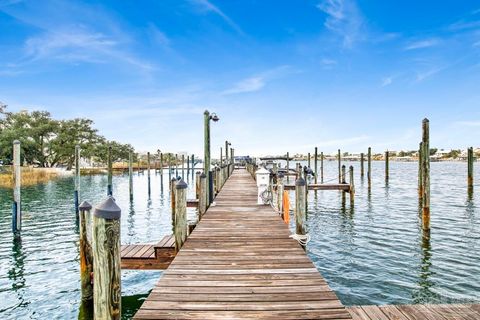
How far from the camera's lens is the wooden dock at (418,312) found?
14.9ft

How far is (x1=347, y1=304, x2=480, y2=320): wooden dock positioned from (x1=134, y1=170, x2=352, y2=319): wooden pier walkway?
2.61 feet

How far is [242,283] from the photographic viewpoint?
15.0ft

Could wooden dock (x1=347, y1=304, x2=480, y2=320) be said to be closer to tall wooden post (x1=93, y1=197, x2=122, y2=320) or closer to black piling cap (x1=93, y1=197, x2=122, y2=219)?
tall wooden post (x1=93, y1=197, x2=122, y2=320)

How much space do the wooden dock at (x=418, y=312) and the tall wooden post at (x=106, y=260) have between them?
10.7 feet

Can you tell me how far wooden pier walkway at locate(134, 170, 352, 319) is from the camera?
3693mm

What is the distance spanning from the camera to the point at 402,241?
43.6ft

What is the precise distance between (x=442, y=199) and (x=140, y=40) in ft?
97.4

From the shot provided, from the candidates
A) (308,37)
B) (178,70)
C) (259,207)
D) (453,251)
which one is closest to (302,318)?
(259,207)

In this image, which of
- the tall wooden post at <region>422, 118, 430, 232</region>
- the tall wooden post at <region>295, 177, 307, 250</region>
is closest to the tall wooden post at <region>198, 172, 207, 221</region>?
the tall wooden post at <region>295, 177, 307, 250</region>

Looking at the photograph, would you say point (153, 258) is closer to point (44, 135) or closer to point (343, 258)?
point (343, 258)

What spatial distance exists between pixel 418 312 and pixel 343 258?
263 inches

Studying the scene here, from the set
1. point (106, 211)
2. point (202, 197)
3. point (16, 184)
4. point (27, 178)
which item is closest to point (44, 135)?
point (27, 178)

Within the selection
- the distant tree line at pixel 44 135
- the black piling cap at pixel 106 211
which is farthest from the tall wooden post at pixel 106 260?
the distant tree line at pixel 44 135

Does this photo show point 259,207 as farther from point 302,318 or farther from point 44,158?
point 44,158
